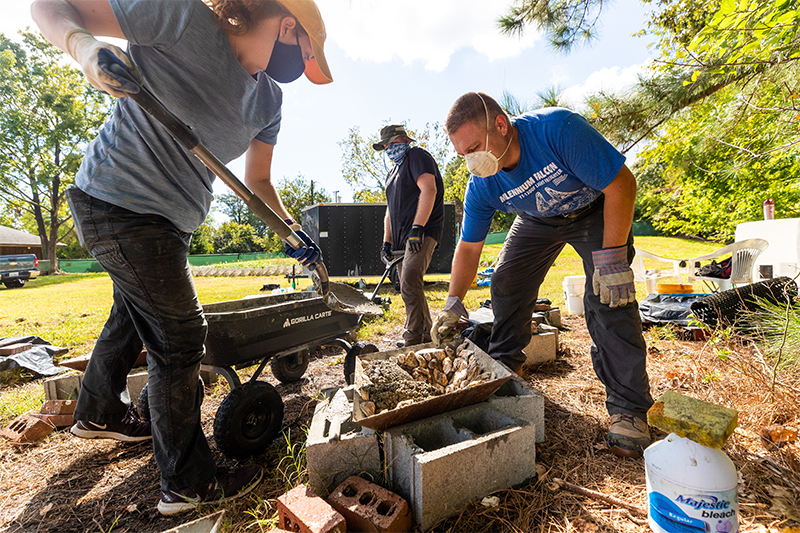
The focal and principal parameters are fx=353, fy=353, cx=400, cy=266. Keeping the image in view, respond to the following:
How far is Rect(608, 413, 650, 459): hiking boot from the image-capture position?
159 centimetres

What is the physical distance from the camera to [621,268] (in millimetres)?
1691

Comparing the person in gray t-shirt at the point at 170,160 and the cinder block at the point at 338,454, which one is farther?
the cinder block at the point at 338,454

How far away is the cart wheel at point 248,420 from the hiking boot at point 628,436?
5.46 ft

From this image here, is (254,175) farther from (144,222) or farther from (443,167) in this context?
(443,167)

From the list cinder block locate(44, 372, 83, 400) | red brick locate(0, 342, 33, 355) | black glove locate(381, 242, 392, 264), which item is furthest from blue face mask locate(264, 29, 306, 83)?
red brick locate(0, 342, 33, 355)

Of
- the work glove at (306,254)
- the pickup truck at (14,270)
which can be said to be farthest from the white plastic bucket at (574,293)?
the pickup truck at (14,270)

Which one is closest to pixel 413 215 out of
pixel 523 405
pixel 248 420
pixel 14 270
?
pixel 523 405

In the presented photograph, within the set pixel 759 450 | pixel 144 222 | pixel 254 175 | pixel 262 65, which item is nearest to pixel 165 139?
pixel 144 222

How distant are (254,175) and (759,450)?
274cm

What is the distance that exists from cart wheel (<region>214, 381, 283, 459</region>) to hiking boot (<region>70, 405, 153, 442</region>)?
0.49m

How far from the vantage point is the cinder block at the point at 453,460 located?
47.6 inches

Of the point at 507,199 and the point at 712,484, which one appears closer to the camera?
the point at 712,484

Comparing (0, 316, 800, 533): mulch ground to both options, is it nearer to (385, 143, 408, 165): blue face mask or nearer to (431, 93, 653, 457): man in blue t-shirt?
(431, 93, 653, 457): man in blue t-shirt

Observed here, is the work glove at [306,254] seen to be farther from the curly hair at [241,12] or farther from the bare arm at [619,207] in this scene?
the bare arm at [619,207]
